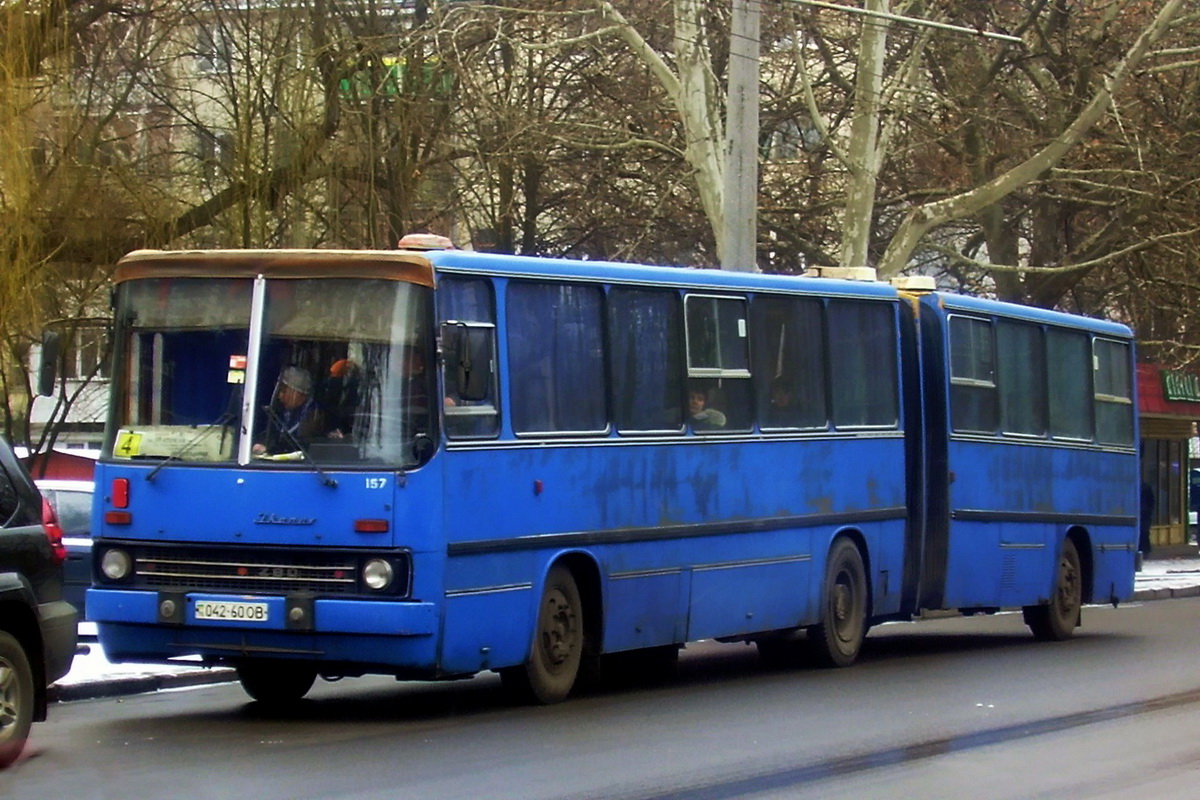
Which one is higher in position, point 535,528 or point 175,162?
point 175,162

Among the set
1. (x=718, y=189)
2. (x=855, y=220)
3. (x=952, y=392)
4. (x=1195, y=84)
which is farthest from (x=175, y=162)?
(x=1195, y=84)

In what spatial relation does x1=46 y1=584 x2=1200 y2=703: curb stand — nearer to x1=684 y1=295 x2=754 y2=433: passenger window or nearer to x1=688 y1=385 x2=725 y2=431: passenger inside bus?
x1=688 y1=385 x2=725 y2=431: passenger inside bus

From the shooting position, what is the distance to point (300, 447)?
38.6 feet

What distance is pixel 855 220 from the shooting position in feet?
80.6

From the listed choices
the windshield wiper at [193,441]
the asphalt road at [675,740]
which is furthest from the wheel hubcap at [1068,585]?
the windshield wiper at [193,441]

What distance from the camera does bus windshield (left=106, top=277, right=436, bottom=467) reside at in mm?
11758

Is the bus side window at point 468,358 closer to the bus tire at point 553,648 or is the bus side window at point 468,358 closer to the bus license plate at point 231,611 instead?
the bus tire at point 553,648

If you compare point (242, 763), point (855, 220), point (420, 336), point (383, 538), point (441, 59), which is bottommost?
point (242, 763)

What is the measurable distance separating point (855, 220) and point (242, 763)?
616 inches

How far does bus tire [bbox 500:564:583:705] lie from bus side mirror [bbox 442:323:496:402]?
1.49m

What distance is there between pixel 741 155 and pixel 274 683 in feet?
30.9

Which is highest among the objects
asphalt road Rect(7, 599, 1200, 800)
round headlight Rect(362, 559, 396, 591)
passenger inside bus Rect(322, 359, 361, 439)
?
passenger inside bus Rect(322, 359, 361, 439)

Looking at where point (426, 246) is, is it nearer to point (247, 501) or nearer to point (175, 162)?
point (247, 501)

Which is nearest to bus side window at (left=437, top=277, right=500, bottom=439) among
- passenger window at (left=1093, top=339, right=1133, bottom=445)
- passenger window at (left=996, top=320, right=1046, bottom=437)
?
passenger window at (left=996, top=320, right=1046, bottom=437)
